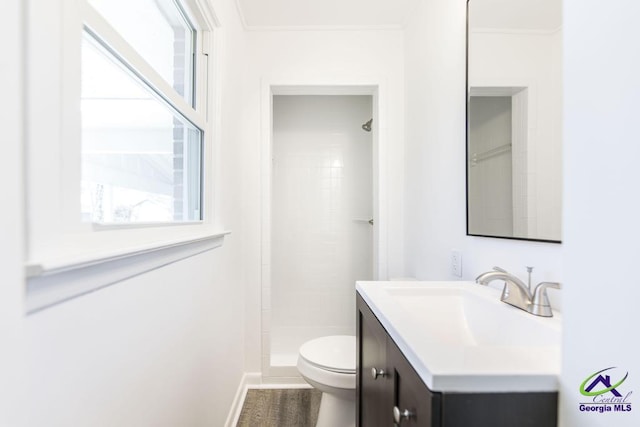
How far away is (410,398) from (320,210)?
2.21 meters

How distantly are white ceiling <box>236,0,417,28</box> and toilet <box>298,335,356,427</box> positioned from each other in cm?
202

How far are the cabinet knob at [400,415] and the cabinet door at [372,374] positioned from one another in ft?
0.17

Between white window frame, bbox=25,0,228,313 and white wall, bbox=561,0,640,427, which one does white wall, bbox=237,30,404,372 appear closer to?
white window frame, bbox=25,0,228,313

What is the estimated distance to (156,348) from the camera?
0.83 m

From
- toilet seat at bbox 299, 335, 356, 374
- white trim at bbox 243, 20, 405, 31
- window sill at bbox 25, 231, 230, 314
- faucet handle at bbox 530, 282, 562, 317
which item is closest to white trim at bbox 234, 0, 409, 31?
white trim at bbox 243, 20, 405, 31

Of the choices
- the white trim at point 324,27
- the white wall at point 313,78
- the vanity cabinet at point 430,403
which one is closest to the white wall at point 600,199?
the vanity cabinet at point 430,403

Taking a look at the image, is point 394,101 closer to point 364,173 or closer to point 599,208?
point 364,173

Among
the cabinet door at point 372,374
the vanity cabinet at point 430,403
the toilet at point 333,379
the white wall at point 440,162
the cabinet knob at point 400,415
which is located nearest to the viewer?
the vanity cabinet at point 430,403

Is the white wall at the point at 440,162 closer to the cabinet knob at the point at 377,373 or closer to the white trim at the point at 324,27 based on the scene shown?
the white trim at the point at 324,27

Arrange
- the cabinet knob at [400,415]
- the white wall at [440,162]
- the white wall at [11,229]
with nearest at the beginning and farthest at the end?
1. the white wall at [11,229]
2. the cabinet knob at [400,415]
3. the white wall at [440,162]

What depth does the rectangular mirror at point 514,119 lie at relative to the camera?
0.86m

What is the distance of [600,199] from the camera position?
42 cm

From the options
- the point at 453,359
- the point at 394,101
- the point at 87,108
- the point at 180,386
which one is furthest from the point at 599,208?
the point at 394,101

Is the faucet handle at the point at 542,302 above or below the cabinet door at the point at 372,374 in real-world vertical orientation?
above
